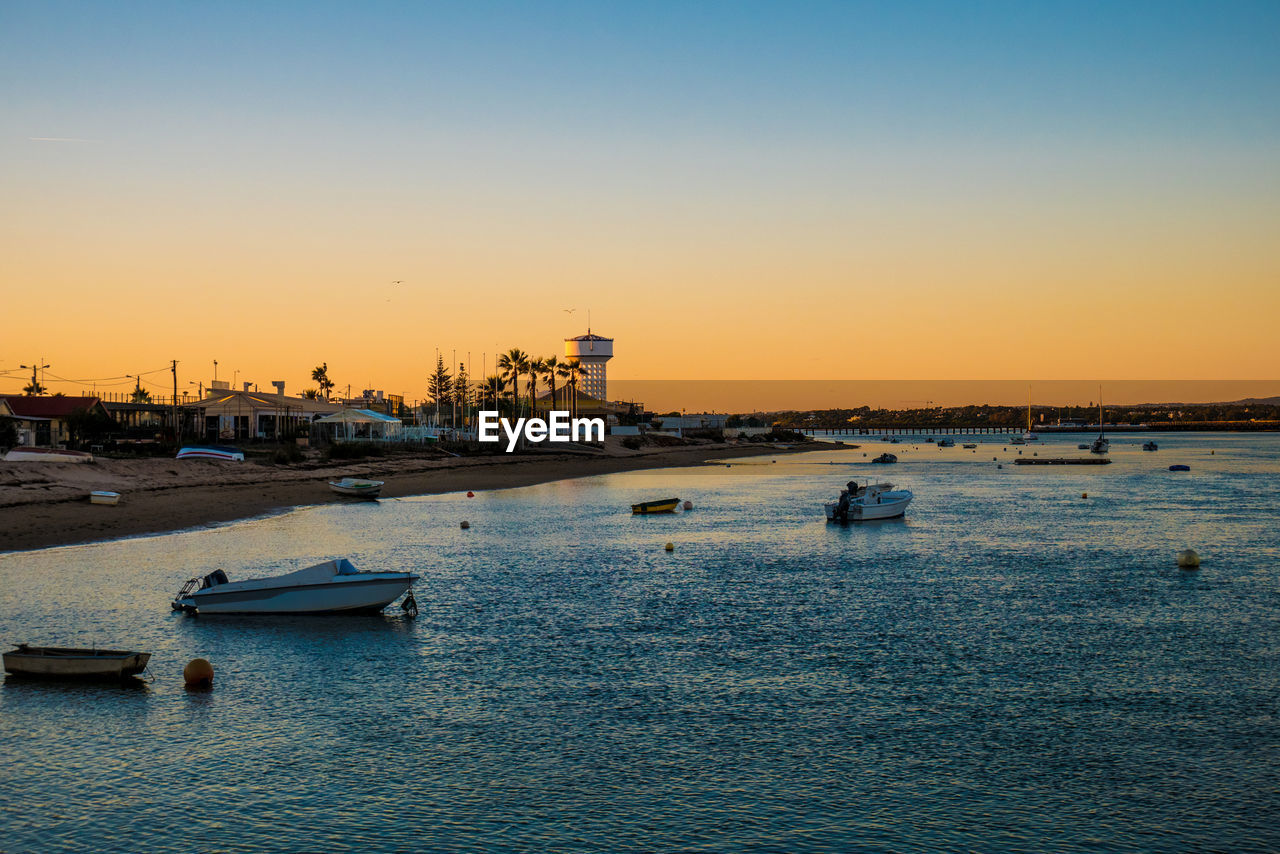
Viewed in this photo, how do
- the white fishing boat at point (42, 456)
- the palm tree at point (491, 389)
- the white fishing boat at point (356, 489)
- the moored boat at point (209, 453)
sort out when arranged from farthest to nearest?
the palm tree at point (491, 389) < the moored boat at point (209, 453) < the white fishing boat at point (356, 489) < the white fishing boat at point (42, 456)

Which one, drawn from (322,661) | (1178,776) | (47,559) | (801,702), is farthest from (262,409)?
(1178,776)

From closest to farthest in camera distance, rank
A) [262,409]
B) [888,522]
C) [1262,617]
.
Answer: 1. [1262,617]
2. [888,522]
3. [262,409]

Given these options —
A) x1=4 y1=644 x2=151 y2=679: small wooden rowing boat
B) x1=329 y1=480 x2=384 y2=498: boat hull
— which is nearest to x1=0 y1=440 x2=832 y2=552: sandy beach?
x1=329 y1=480 x2=384 y2=498: boat hull

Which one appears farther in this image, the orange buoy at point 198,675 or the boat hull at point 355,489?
the boat hull at point 355,489

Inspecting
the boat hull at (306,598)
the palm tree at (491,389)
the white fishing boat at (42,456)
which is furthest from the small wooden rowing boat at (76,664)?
the palm tree at (491,389)

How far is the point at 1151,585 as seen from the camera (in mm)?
37562

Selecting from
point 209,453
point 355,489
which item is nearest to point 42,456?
point 209,453

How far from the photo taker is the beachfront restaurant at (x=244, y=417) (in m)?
105

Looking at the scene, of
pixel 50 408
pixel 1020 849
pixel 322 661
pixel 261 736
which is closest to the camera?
pixel 1020 849

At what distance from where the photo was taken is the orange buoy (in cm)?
2231

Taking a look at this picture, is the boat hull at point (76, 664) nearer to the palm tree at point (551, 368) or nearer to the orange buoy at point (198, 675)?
the orange buoy at point (198, 675)

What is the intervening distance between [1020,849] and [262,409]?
337ft

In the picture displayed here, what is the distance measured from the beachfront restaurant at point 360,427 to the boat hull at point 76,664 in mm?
82688

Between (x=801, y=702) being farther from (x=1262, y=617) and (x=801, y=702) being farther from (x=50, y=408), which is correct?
(x=50, y=408)
